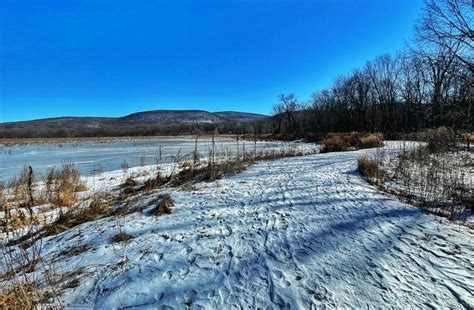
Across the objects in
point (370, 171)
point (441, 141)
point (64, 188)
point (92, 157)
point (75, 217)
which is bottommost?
point (75, 217)

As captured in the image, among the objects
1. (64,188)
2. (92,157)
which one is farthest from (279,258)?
(92,157)

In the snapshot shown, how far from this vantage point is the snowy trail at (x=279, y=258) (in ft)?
7.02

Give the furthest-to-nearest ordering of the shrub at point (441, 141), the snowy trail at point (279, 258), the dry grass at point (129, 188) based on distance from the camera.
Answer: the shrub at point (441, 141), the dry grass at point (129, 188), the snowy trail at point (279, 258)

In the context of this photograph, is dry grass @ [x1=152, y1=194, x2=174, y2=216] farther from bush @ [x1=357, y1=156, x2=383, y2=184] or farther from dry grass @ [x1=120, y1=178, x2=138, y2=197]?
bush @ [x1=357, y1=156, x2=383, y2=184]

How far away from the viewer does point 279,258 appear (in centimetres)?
273

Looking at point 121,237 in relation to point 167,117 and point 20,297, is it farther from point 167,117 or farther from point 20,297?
point 167,117

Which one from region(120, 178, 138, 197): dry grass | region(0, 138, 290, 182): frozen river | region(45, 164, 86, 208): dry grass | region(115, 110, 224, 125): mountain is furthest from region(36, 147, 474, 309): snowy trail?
region(115, 110, 224, 125): mountain

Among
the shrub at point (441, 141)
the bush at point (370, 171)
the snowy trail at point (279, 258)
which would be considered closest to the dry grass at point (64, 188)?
A: the snowy trail at point (279, 258)

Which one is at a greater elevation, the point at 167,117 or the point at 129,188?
the point at 167,117

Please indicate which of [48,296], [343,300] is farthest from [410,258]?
[48,296]

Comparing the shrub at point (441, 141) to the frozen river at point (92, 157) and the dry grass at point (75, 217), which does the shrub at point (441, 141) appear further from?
the dry grass at point (75, 217)

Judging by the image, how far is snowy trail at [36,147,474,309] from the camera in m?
2.14

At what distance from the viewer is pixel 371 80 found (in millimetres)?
42844

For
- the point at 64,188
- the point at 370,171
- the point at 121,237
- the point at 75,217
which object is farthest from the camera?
the point at 64,188
